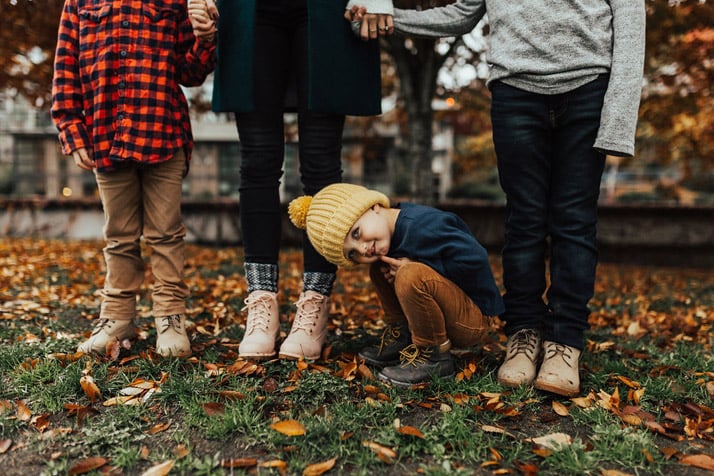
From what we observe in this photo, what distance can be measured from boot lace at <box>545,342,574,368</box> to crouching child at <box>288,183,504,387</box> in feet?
0.75

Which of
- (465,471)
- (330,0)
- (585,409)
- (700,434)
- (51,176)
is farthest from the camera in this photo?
(51,176)

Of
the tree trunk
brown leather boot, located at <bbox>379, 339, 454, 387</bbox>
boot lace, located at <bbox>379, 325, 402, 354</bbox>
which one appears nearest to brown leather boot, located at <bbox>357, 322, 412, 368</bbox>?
boot lace, located at <bbox>379, 325, 402, 354</bbox>

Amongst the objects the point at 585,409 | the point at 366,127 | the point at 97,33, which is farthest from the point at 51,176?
the point at 585,409

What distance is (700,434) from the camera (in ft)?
5.43

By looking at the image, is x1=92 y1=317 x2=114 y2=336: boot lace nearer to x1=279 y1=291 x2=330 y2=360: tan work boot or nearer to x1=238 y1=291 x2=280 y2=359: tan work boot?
x1=238 y1=291 x2=280 y2=359: tan work boot

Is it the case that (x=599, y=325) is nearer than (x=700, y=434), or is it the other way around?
(x=700, y=434)

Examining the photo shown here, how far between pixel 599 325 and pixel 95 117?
298 cm

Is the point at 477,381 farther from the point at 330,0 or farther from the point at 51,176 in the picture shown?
the point at 51,176

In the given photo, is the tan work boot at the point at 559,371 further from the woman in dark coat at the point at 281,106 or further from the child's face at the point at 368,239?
the woman in dark coat at the point at 281,106

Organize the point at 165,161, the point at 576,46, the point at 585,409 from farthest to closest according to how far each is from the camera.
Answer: the point at 165,161 → the point at 576,46 → the point at 585,409

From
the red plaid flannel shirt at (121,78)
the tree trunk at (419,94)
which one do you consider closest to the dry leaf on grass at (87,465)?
the red plaid flannel shirt at (121,78)

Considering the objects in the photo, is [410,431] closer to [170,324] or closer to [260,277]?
[260,277]

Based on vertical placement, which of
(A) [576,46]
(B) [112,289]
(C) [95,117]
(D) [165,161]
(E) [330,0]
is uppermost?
(E) [330,0]

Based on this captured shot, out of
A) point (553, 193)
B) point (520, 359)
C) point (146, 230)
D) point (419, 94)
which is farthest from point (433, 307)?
point (419, 94)
